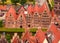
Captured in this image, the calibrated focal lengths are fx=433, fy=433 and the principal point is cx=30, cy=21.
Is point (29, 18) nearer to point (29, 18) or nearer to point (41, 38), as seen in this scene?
point (29, 18)

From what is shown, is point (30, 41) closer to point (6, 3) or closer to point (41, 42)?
point (41, 42)

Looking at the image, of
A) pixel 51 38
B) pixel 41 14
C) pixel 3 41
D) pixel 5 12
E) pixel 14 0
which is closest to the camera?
pixel 3 41

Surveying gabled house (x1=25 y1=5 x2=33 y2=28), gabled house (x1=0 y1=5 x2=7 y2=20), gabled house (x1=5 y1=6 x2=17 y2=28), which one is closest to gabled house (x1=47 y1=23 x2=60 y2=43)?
gabled house (x1=25 y1=5 x2=33 y2=28)

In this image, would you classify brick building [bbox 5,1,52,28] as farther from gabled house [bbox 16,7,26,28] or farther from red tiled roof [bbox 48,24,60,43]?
red tiled roof [bbox 48,24,60,43]

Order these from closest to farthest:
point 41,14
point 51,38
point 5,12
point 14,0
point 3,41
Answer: point 3,41 → point 51,38 → point 41,14 → point 5,12 → point 14,0

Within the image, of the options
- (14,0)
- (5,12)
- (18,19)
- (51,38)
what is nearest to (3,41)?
(51,38)

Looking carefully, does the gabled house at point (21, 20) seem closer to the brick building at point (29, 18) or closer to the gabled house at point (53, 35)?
the brick building at point (29, 18)

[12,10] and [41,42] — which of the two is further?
[12,10]

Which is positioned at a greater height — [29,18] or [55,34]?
[55,34]

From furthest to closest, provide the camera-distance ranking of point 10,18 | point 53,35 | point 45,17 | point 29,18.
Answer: point 10,18 < point 29,18 < point 45,17 < point 53,35

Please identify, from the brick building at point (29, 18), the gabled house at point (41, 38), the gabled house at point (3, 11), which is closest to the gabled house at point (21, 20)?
the brick building at point (29, 18)

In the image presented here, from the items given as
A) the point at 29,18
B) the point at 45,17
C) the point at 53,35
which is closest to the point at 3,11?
the point at 29,18
